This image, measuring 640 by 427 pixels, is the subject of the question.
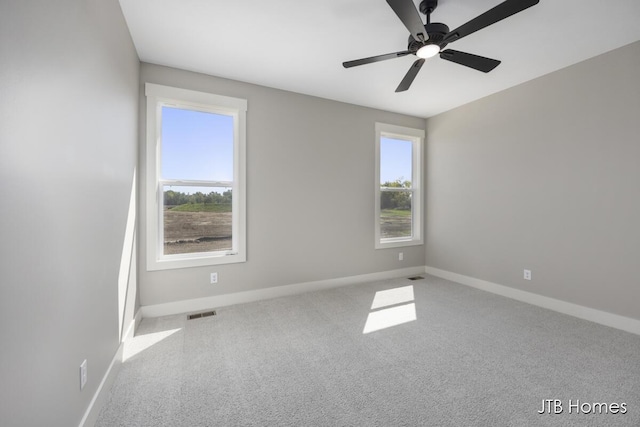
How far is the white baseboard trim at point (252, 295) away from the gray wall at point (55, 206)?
105 cm

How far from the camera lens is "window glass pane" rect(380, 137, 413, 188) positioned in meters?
4.47

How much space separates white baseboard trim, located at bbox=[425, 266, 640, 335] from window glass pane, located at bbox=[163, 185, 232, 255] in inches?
133

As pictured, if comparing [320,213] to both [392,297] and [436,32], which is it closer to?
[392,297]

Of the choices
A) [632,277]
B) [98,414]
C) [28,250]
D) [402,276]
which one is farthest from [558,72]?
[98,414]

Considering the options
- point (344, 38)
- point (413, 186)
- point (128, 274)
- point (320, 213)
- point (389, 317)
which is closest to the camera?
point (128, 274)

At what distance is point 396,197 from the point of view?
4.60 meters

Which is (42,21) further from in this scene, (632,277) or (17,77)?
(632,277)

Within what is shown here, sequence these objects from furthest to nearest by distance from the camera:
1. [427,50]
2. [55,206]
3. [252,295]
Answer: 1. [252,295]
2. [427,50]
3. [55,206]

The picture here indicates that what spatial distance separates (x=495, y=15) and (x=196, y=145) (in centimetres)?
292

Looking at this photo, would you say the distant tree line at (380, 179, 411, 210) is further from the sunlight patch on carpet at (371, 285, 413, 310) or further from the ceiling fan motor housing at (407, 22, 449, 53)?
the ceiling fan motor housing at (407, 22, 449, 53)

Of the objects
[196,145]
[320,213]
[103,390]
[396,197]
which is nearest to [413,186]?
[396,197]

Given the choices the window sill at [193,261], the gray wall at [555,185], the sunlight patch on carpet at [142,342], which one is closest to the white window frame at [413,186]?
the gray wall at [555,185]

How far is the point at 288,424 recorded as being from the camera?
152 cm

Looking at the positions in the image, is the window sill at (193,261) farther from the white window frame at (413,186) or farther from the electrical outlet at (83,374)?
the white window frame at (413,186)
